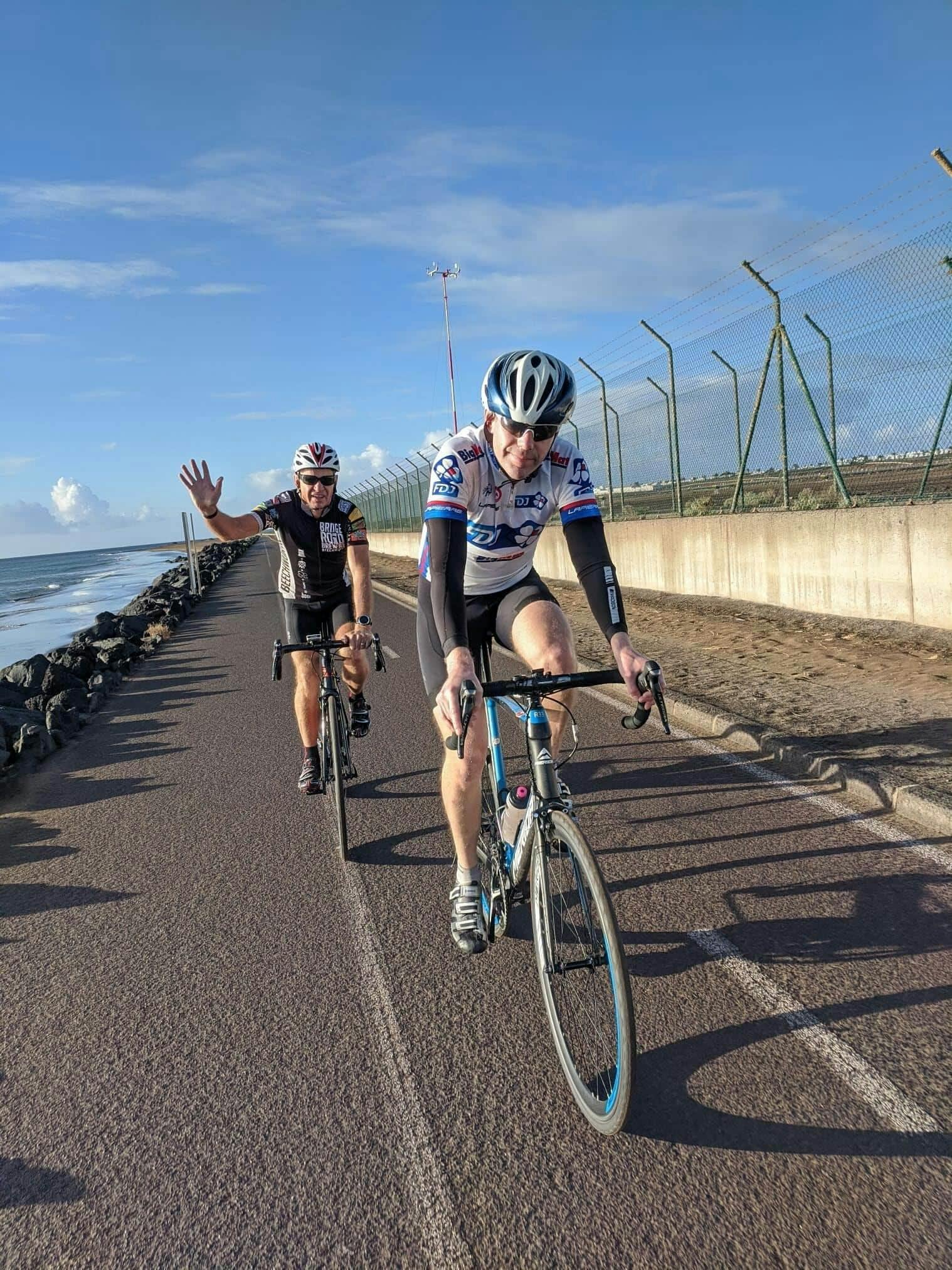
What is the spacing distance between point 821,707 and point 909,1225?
5.21 meters

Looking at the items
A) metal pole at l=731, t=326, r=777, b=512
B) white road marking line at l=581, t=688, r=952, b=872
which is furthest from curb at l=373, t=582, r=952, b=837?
metal pole at l=731, t=326, r=777, b=512

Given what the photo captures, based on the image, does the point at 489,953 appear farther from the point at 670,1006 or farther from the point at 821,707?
the point at 821,707

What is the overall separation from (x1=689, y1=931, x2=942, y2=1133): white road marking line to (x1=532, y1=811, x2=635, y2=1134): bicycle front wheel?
0.78 meters

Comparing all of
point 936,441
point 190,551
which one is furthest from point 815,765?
point 190,551

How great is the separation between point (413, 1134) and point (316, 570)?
4041 millimetres

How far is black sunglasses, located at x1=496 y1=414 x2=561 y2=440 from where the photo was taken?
3.28m

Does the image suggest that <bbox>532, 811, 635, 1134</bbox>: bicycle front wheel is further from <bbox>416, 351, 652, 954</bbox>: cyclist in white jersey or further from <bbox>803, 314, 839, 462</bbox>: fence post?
<bbox>803, 314, 839, 462</bbox>: fence post

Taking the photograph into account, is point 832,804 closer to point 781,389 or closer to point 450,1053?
point 450,1053

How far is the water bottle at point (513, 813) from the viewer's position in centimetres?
315

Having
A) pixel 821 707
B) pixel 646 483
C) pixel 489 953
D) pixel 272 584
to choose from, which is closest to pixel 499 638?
pixel 489 953

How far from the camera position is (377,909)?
4.35m

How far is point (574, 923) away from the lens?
8.81ft

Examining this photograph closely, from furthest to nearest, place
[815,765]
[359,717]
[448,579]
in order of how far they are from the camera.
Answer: [359,717]
[815,765]
[448,579]

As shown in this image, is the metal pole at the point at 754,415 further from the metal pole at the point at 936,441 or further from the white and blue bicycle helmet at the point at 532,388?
the white and blue bicycle helmet at the point at 532,388
